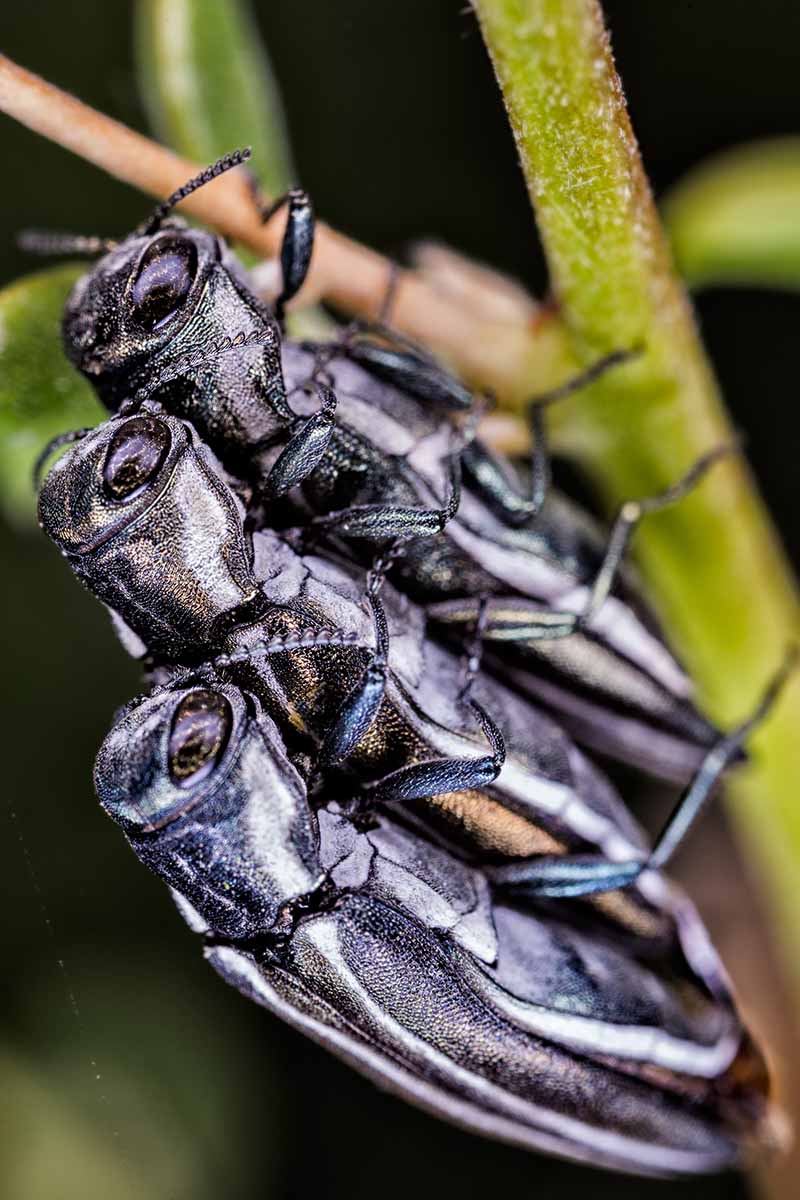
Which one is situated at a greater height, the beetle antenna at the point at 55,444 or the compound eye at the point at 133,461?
the beetle antenna at the point at 55,444

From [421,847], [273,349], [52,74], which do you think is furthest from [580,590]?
[52,74]

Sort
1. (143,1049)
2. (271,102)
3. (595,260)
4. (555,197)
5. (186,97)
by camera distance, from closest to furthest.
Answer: (555,197), (595,260), (186,97), (271,102), (143,1049)

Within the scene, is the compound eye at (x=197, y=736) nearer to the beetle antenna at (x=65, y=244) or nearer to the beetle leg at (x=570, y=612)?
the beetle leg at (x=570, y=612)

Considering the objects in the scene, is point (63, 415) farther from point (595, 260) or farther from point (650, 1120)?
point (650, 1120)

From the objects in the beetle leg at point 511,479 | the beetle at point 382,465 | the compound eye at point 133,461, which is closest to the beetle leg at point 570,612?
the beetle at point 382,465

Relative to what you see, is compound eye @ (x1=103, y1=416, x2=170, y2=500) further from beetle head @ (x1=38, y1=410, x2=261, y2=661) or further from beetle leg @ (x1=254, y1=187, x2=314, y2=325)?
beetle leg @ (x1=254, y1=187, x2=314, y2=325)

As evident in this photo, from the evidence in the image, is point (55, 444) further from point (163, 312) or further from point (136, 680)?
point (136, 680)
